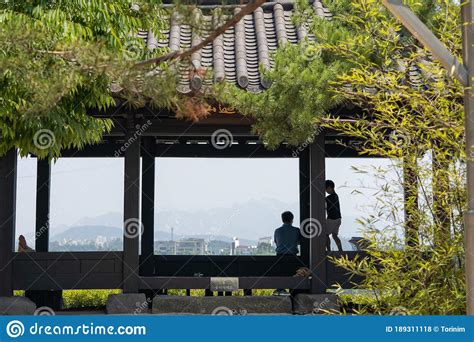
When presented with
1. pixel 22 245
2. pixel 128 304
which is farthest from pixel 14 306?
pixel 22 245

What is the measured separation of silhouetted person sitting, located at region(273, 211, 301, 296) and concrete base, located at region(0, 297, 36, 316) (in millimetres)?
3291

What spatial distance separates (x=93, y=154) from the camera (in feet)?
38.6

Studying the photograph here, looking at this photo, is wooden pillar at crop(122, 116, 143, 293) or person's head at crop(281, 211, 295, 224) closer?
wooden pillar at crop(122, 116, 143, 293)

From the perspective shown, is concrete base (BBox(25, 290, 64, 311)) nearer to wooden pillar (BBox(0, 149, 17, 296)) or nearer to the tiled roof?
wooden pillar (BBox(0, 149, 17, 296))

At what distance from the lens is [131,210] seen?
30.8 feet

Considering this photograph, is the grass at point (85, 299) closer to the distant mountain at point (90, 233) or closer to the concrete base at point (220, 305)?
the distant mountain at point (90, 233)

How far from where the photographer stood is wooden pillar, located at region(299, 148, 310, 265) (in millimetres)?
11023

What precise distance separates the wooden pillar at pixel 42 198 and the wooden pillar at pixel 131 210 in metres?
2.41

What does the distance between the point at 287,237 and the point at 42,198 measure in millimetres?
3394

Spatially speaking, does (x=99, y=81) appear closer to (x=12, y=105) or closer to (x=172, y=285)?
(x=12, y=105)

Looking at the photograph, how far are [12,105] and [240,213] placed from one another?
16.1 ft

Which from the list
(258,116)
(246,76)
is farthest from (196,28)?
(246,76)

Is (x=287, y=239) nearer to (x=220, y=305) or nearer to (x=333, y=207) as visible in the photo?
(x=333, y=207)

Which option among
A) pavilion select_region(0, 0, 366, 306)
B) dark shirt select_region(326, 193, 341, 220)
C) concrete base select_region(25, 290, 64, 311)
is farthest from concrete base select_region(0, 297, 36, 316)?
dark shirt select_region(326, 193, 341, 220)
